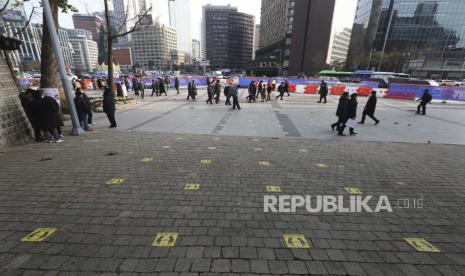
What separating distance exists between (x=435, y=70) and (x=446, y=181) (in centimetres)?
8310

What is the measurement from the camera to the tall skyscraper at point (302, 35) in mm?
74875

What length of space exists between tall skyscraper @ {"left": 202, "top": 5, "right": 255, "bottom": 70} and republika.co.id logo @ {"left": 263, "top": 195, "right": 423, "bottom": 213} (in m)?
146

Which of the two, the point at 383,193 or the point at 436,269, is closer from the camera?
the point at 436,269

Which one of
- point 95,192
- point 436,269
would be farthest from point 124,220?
point 436,269

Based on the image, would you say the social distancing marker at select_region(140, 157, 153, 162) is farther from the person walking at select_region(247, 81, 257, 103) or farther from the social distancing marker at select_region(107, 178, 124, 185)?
the person walking at select_region(247, 81, 257, 103)

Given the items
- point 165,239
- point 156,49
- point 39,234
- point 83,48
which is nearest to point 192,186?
point 165,239

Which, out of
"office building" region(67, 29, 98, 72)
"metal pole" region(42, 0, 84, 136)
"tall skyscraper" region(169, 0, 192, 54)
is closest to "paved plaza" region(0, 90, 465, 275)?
"metal pole" region(42, 0, 84, 136)

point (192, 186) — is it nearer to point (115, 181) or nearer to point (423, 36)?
point (115, 181)

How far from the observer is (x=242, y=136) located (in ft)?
26.9

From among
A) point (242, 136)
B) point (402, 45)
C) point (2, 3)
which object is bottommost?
point (242, 136)

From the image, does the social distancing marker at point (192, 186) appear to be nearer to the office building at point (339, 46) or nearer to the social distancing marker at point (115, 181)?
the social distancing marker at point (115, 181)

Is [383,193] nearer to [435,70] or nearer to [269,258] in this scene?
[269,258]

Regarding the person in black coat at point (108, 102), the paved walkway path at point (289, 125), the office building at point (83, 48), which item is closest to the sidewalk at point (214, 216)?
the paved walkway path at point (289, 125)

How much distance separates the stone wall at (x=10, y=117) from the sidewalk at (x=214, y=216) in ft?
2.05
